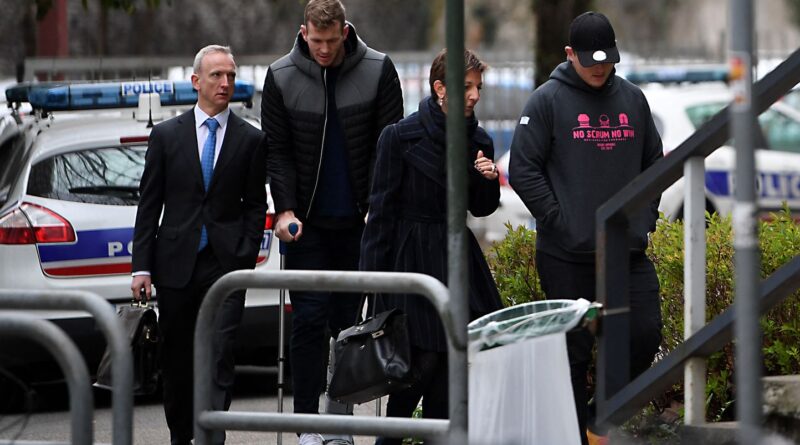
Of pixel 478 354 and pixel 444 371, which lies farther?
pixel 444 371

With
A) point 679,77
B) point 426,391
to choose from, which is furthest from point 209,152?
point 679,77

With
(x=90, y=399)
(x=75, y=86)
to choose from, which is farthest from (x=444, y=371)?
(x=75, y=86)

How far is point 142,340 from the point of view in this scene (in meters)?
6.01

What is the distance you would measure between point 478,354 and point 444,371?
1.04 metres

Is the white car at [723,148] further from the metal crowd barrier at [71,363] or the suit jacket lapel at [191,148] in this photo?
the metal crowd barrier at [71,363]

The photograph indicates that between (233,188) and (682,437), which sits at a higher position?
(233,188)

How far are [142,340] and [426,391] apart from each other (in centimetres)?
125

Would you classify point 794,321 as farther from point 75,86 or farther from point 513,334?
point 75,86

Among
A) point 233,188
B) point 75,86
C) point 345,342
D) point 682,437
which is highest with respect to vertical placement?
point 75,86

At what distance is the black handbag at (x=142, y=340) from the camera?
5934 mm

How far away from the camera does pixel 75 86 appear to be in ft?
27.1

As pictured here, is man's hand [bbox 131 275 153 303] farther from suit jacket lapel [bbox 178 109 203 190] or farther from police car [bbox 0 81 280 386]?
police car [bbox 0 81 280 386]

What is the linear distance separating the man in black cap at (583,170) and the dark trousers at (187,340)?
1328 millimetres

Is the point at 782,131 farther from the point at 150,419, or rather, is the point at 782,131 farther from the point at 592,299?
the point at 592,299
